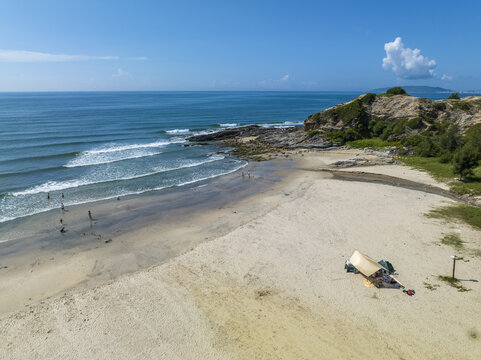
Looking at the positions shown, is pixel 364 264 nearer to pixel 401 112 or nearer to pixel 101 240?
pixel 101 240

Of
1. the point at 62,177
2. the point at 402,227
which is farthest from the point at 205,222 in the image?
the point at 62,177

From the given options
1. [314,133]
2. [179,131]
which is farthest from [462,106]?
[179,131]

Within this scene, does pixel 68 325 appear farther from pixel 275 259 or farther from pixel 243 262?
pixel 275 259

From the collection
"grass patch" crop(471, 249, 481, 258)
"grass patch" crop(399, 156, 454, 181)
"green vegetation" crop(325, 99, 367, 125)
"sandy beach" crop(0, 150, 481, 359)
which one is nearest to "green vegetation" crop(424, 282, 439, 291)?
"sandy beach" crop(0, 150, 481, 359)

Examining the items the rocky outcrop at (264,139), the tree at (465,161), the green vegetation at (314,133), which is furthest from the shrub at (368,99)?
the tree at (465,161)

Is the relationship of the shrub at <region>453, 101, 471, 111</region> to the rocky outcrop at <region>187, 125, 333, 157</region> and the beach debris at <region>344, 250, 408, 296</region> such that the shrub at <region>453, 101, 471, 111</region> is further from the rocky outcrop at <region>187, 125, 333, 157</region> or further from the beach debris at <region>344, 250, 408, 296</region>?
the beach debris at <region>344, 250, 408, 296</region>
